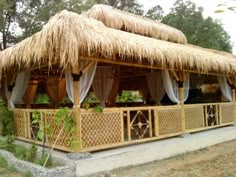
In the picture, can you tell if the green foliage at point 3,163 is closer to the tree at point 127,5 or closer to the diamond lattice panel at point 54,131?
the diamond lattice panel at point 54,131

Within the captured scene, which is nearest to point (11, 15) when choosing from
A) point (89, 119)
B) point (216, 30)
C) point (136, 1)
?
point (136, 1)

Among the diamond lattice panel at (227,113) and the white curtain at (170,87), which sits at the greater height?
the white curtain at (170,87)

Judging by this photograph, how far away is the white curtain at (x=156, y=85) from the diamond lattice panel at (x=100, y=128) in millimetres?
3166

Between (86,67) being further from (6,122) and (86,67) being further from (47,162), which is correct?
(6,122)

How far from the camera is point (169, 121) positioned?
691 centimetres

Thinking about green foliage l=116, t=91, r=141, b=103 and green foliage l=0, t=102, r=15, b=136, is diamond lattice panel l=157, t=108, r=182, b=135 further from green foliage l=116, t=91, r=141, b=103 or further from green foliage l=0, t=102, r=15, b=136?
green foliage l=116, t=91, r=141, b=103

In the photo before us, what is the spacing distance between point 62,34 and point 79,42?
1.04 ft

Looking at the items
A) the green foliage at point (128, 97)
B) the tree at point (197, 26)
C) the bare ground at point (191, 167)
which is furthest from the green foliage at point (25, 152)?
the tree at point (197, 26)

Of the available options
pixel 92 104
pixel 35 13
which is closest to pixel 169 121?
pixel 92 104

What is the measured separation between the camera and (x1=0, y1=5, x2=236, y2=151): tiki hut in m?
4.86

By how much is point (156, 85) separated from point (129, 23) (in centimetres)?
224

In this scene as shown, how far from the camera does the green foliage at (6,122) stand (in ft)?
23.6

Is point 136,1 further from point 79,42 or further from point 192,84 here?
point 79,42

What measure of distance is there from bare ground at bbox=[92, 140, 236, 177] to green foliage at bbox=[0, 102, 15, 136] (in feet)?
11.3
